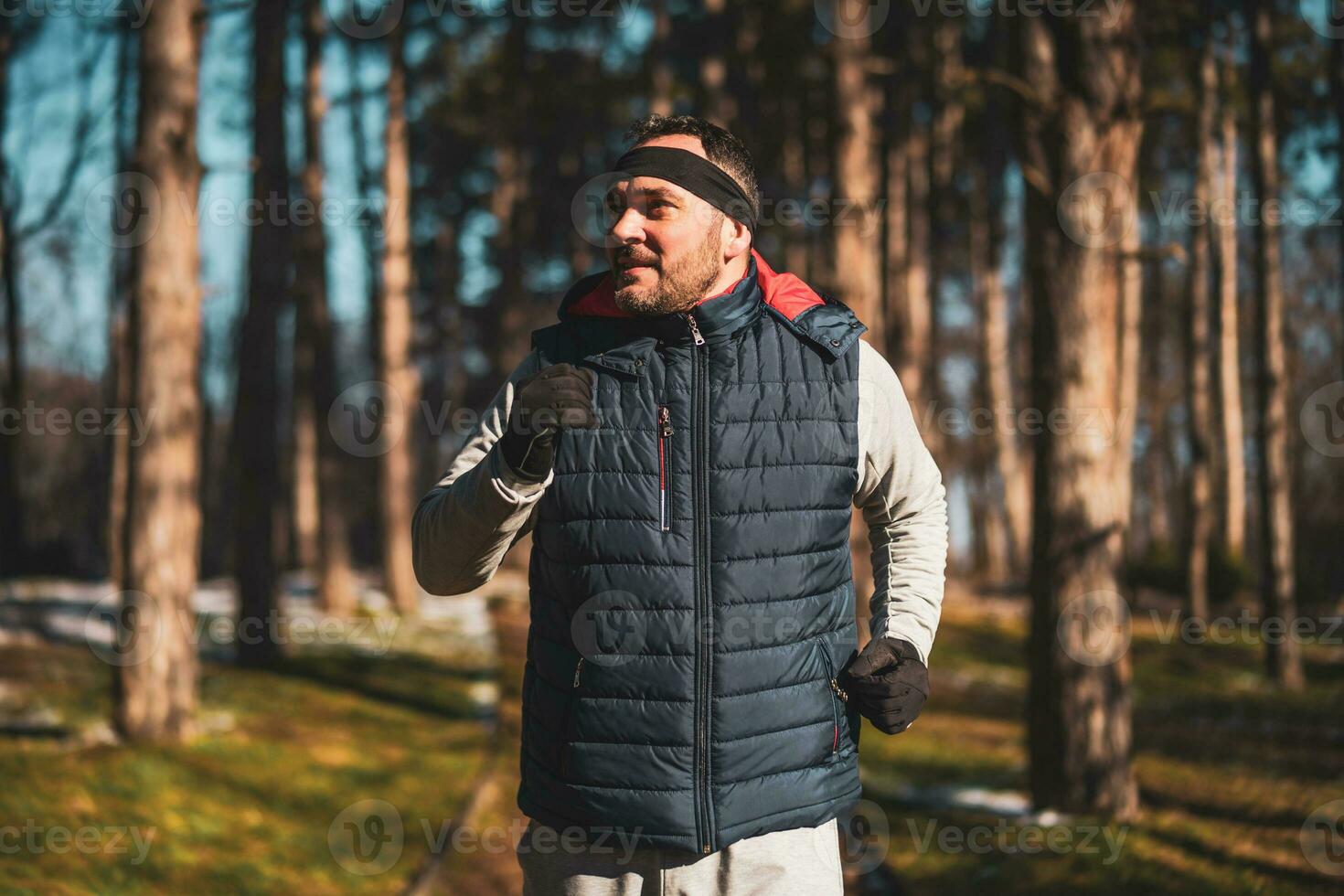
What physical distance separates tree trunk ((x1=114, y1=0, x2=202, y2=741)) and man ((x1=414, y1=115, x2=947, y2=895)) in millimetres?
5719

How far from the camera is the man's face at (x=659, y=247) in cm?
259

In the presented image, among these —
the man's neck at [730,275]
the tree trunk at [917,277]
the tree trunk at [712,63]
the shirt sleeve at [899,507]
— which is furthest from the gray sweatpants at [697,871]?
the tree trunk at [712,63]

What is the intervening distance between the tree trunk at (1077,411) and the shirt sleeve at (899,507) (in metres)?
4.25

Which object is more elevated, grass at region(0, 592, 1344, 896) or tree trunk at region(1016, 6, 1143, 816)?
tree trunk at region(1016, 6, 1143, 816)

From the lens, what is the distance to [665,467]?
2580 millimetres

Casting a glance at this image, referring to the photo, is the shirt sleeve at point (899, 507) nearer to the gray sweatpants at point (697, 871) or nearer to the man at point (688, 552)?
the man at point (688, 552)

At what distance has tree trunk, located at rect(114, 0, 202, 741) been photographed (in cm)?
759

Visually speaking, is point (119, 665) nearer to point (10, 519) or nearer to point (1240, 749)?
point (1240, 749)

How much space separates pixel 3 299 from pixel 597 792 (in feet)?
52.4

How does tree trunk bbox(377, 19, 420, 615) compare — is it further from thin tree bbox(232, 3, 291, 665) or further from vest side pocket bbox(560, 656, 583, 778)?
vest side pocket bbox(560, 656, 583, 778)

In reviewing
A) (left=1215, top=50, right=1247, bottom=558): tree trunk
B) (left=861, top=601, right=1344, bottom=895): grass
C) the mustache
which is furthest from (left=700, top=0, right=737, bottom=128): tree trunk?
the mustache

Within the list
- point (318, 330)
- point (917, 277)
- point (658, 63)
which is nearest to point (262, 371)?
point (318, 330)

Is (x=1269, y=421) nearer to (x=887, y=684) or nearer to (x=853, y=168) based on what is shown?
(x=853, y=168)

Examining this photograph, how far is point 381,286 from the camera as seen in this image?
52.7 ft
